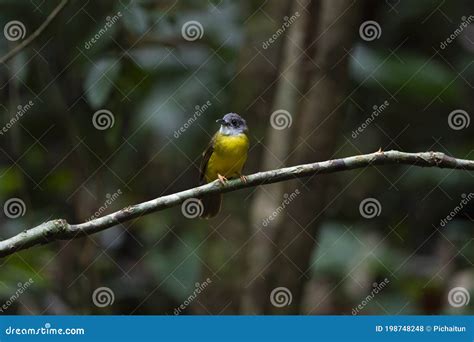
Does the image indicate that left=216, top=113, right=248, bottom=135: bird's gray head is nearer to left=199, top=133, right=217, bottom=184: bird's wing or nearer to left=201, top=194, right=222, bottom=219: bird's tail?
left=199, top=133, right=217, bottom=184: bird's wing

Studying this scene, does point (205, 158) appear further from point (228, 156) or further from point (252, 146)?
point (252, 146)

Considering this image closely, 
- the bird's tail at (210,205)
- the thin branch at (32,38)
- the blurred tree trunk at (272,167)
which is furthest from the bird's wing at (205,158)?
the thin branch at (32,38)

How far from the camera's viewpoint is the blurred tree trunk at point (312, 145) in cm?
424

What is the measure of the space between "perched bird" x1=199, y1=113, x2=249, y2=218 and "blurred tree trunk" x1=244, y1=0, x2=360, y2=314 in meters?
0.26

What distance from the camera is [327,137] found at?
4258 millimetres

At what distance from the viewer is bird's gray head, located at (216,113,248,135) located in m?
4.44

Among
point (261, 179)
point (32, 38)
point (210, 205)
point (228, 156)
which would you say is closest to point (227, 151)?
point (228, 156)

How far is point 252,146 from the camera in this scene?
4984 mm

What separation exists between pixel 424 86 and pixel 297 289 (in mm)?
1277

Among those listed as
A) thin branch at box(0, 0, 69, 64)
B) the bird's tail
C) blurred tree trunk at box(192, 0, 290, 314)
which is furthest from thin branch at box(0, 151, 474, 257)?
blurred tree trunk at box(192, 0, 290, 314)

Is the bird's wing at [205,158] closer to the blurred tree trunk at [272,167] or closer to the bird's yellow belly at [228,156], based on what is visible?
the bird's yellow belly at [228,156]

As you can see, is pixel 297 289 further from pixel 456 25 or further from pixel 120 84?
pixel 456 25
